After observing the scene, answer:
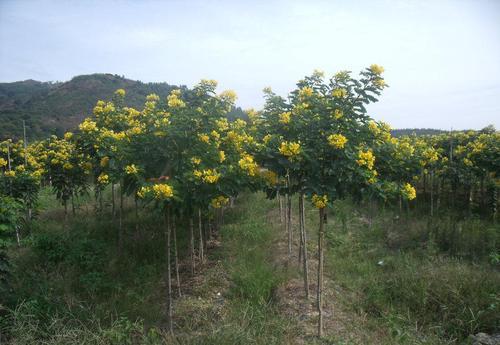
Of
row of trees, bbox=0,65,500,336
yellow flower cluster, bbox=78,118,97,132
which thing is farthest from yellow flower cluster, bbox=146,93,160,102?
yellow flower cluster, bbox=78,118,97,132

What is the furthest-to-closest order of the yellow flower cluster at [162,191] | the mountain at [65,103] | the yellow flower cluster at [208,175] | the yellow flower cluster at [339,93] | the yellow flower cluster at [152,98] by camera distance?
the mountain at [65,103], the yellow flower cluster at [152,98], the yellow flower cluster at [208,175], the yellow flower cluster at [339,93], the yellow flower cluster at [162,191]

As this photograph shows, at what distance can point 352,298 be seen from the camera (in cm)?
509

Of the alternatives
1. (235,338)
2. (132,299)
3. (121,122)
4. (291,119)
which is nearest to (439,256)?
(291,119)

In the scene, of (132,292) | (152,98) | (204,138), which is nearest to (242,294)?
(132,292)

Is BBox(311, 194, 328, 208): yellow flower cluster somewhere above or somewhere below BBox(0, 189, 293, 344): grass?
above

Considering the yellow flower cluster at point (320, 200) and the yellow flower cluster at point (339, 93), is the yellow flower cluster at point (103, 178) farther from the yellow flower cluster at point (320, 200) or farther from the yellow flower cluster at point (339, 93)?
the yellow flower cluster at point (339, 93)

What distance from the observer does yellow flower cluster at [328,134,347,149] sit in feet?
11.3

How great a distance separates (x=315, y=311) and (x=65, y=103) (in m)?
47.4

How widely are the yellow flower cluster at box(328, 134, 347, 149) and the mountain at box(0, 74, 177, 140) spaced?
1227 inches

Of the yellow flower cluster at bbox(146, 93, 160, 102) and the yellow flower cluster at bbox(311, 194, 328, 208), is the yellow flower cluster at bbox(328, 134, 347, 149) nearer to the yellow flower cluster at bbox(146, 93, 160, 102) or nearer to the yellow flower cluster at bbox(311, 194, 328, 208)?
the yellow flower cluster at bbox(311, 194, 328, 208)

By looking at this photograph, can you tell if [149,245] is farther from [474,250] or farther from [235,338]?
[474,250]

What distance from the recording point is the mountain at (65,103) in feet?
111

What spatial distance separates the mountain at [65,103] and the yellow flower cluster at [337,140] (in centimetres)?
3116

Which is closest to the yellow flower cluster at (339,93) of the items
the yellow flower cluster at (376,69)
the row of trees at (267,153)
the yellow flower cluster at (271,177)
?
the row of trees at (267,153)
